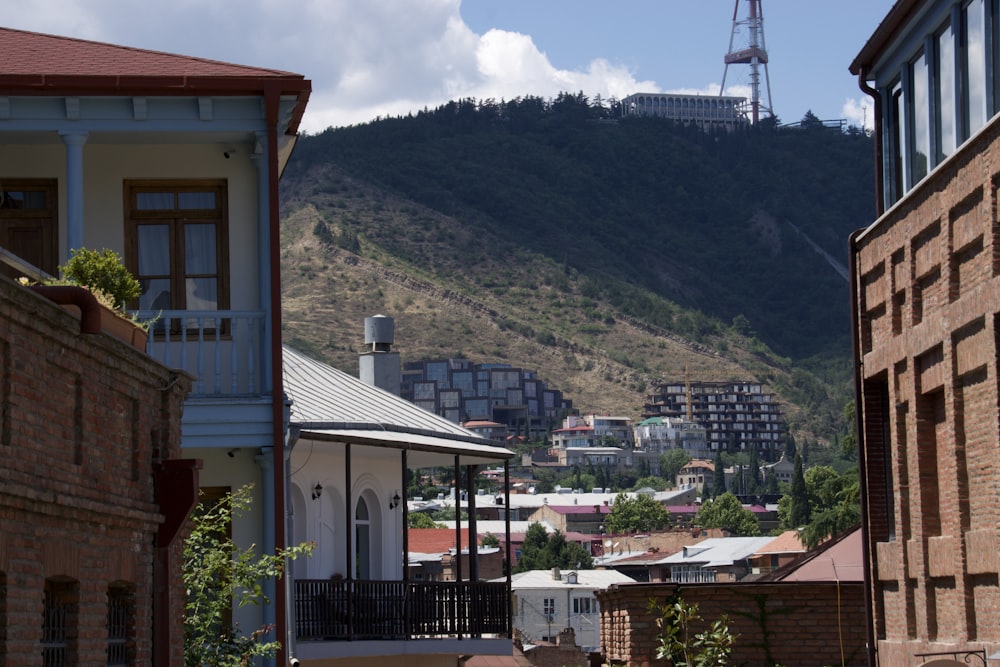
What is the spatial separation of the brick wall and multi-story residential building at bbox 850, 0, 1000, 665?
1411 millimetres

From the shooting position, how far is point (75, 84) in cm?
1842

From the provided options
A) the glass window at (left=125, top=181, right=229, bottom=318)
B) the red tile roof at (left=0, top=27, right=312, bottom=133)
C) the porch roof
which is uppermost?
the red tile roof at (left=0, top=27, right=312, bottom=133)

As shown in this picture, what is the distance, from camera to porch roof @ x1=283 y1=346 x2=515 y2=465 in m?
24.0

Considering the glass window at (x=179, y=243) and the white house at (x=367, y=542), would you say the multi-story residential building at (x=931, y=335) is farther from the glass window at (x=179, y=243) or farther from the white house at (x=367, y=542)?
the white house at (x=367, y=542)

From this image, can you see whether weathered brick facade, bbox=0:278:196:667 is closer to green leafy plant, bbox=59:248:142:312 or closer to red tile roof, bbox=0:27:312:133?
green leafy plant, bbox=59:248:142:312

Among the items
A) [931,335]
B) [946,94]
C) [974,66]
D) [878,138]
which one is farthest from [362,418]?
[974,66]

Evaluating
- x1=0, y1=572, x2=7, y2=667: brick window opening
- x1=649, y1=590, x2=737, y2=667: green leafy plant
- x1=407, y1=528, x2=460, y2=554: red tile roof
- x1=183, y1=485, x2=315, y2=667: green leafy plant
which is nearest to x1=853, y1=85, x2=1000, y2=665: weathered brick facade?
x1=649, y1=590, x2=737, y2=667: green leafy plant

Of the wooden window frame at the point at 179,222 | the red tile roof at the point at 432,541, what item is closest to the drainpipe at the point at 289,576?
the wooden window frame at the point at 179,222

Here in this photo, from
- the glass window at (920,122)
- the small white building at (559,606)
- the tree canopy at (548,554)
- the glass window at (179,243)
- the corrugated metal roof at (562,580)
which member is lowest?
the small white building at (559,606)

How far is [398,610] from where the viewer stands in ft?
82.6

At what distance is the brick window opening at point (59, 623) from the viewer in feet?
34.6

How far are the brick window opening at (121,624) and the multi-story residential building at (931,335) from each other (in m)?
6.82

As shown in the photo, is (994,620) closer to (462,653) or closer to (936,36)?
(936,36)

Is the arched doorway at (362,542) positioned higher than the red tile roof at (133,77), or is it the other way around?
the red tile roof at (133,77)
